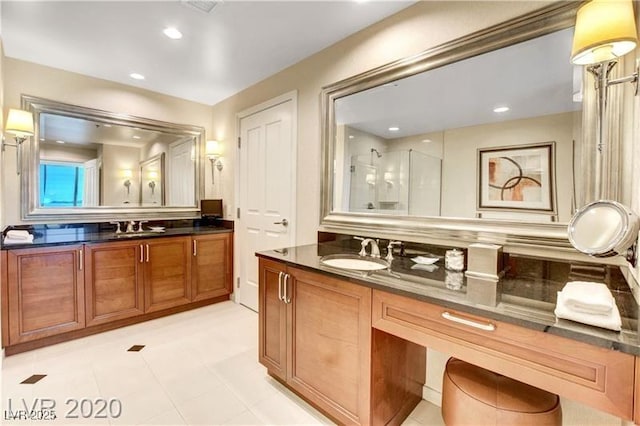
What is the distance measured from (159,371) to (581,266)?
2.60 metres

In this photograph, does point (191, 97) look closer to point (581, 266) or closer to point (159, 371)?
point (159, 371)

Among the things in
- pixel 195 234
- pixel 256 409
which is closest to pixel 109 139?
pixel 195 234

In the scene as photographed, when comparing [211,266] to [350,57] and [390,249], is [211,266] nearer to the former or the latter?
[390,249]

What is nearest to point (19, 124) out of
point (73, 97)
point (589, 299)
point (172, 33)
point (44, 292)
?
point (73, 97)

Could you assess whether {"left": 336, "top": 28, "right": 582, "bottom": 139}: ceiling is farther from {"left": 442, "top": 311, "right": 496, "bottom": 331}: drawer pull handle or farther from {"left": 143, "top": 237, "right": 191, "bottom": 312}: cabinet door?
{"left": 143, "top": 237, "right": 191, "bottom": 312}: cabinet door

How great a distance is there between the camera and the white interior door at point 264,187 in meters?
2.79

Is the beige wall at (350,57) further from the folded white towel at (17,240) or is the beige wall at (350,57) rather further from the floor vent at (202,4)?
the folded white towel at (17,240)

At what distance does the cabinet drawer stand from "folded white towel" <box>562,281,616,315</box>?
0.10 meters

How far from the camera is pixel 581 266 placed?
4.36 feet

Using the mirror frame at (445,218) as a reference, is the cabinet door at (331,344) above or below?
below

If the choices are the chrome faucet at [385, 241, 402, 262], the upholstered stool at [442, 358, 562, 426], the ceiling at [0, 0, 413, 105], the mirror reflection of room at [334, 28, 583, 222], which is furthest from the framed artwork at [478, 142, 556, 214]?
the ceiling at [0, 0, 413, 105]

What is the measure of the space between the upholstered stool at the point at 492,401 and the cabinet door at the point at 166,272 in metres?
2.68

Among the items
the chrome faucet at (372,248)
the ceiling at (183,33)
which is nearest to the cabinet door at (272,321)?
the chrome faucet at (372,248)

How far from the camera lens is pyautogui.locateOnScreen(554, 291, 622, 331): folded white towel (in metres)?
0.84
